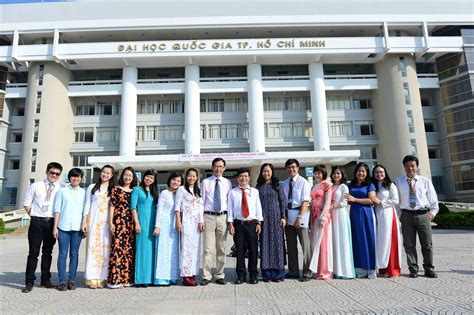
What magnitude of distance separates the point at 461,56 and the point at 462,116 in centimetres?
538

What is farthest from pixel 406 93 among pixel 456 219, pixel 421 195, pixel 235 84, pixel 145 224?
pixel 145 224

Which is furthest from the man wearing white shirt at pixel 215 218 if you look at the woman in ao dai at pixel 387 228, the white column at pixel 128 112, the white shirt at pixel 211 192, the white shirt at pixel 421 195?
the white column at pixel 128 112

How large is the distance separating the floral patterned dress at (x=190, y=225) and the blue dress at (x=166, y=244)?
0.13 metres

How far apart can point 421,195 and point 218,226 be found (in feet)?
11.5

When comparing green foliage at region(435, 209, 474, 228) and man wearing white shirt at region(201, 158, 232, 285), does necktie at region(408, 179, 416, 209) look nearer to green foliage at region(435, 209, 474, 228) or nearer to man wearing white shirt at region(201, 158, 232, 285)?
man wearing white shirt at region(201, 158, 232, 285)

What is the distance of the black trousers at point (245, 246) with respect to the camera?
16.6 ft

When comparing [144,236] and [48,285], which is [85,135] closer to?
[48,285]

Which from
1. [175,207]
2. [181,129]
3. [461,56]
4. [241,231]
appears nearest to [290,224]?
[241,231]

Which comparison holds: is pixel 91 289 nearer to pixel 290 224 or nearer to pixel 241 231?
pixel 241 231

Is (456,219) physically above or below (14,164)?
below

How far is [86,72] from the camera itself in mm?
31234

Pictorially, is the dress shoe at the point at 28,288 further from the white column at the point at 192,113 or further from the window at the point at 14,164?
the window at the point at 14,164

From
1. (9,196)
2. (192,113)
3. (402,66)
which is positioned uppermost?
(402,66)

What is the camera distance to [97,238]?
5.12m
